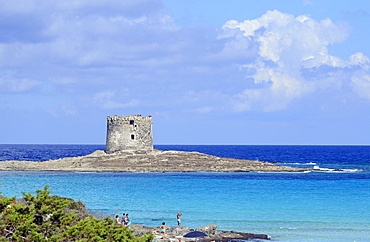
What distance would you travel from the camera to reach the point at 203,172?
71.6 metres

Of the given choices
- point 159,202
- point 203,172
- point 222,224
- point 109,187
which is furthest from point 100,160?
point 222,224

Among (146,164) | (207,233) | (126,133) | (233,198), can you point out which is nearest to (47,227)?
(207,233)

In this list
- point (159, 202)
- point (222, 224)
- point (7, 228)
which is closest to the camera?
point (7, 228)

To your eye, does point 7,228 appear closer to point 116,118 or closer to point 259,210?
point 259,210

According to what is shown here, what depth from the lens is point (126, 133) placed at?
76.9m

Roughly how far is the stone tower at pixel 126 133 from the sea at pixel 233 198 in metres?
8.69

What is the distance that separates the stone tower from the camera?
76.9 metres

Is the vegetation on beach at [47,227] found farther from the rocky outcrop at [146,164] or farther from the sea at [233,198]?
the rocky outcrop at [146,164]

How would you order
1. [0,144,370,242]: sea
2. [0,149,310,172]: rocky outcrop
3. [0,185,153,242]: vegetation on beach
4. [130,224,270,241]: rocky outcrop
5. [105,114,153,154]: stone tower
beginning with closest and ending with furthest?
[0,185,153,242]: vegetation on beach, [130,224,270,241]: rocky outcrop, [0,144,370,242]: sea, [0,149,310,172]: rocky outcrop, [105,114,153,154]: stone tower

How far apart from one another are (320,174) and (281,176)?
7701mm

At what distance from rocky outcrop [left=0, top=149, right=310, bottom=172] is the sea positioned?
2.78 meters

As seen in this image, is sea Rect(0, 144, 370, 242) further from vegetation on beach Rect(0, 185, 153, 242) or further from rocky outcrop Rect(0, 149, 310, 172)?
vegetation on beach Rect(0, 185, 153, 242)

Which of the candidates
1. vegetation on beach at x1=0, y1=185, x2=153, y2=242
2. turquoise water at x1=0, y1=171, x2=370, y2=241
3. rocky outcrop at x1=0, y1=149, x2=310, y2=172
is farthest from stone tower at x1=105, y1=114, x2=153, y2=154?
vegetation on beach at x1=0, y1=185, x2=153, y2=242

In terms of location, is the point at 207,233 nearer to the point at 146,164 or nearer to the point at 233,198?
the point at 233,198
